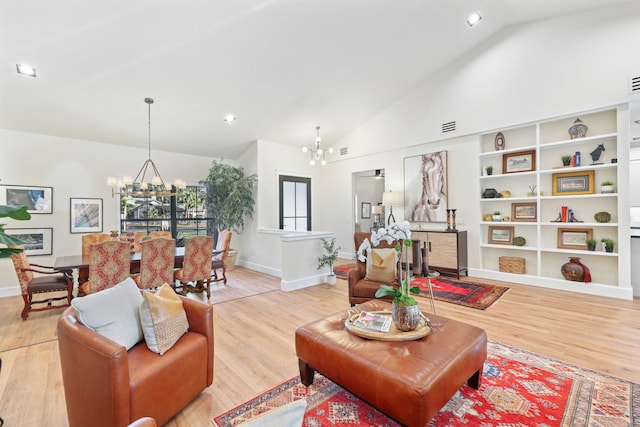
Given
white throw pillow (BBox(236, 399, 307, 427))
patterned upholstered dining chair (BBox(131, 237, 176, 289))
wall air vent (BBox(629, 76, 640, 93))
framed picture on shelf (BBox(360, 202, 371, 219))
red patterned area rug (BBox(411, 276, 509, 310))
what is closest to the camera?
white throw pillow (BBox(236, 399, 307, 427))

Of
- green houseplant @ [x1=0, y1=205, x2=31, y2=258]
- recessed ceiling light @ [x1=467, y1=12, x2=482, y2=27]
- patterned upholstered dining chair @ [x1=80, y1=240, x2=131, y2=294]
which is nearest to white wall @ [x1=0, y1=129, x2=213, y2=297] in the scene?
patterned upholstered dining chair @ [x1=80, y1=240, x2=131, y2=294]

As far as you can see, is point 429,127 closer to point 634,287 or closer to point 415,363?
point 634,287

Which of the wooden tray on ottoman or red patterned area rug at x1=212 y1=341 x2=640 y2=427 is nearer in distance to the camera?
red patterned area rug at x1=212 y1=341 x2=640 y2=427

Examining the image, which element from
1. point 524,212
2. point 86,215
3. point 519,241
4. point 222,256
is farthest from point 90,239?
point 524,212

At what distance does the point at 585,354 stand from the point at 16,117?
776cm

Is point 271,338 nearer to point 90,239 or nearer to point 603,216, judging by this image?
point 90,239

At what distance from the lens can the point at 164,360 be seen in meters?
1.77

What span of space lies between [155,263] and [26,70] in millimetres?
2852

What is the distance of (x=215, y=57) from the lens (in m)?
4.07

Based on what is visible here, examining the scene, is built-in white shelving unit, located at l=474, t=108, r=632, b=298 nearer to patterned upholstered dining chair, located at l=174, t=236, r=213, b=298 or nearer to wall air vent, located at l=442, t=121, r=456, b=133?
wall air vent, located at l=442, t=121, r=456, b=133

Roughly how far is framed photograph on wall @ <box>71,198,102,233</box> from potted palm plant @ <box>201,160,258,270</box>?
2.10 metres

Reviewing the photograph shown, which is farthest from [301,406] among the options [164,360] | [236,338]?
[236,338]

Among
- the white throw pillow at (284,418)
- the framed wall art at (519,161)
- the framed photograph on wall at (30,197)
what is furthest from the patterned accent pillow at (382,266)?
the framed photograph on wall at (30,197)

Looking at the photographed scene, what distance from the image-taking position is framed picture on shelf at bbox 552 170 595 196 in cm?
451
